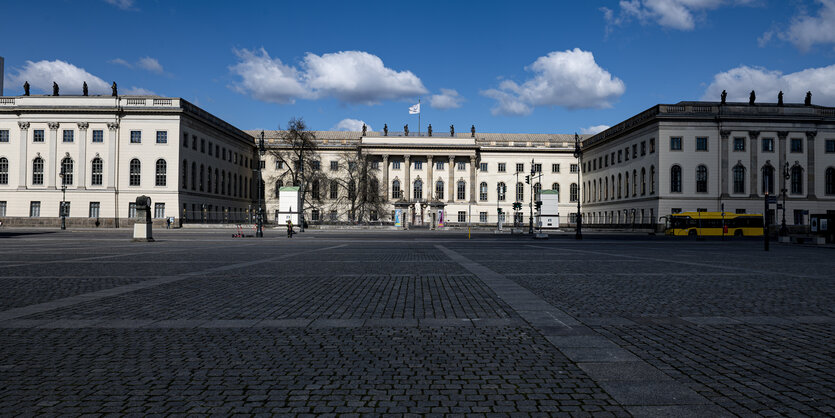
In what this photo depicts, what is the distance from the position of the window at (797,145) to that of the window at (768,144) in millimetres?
2502

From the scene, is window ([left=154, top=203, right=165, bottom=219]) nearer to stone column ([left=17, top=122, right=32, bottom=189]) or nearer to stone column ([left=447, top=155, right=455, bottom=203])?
stone column ([left=17, top=122, right=32, bottom=189])

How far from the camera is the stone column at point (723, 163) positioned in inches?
2392

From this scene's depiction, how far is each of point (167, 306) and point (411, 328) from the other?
12.5 ft

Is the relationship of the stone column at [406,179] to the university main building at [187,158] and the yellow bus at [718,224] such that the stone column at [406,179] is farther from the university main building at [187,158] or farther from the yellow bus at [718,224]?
the yellow bus at [718,224]

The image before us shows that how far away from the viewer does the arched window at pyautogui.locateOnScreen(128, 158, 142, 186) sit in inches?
2472

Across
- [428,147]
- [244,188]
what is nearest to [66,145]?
[244,188]

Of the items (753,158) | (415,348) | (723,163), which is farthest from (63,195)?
(753,158)

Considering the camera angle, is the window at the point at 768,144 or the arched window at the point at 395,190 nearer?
the window at the point at 768,144

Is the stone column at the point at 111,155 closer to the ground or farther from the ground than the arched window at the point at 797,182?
farther from the ground

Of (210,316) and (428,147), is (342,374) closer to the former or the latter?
(210,316)

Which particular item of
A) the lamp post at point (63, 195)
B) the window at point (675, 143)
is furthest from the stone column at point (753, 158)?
the lamp post at point (63, 195)

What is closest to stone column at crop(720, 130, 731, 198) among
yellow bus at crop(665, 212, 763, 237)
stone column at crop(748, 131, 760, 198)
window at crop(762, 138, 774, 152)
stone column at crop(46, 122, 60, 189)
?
stone column at crop(748, 131, 760, 198)

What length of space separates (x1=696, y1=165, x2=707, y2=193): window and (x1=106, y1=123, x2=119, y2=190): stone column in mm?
64717

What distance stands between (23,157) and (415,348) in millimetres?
72742
